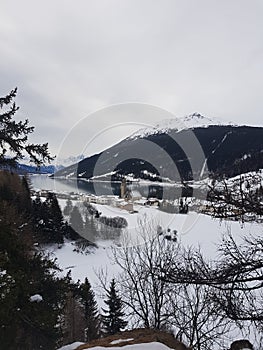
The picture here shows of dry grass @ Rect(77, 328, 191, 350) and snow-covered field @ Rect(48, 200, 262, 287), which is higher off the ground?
dry grass @ Rect(77, 328, 191, 350)

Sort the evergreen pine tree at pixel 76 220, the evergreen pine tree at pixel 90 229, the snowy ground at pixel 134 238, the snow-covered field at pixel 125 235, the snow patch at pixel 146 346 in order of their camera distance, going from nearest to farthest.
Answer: the snow patch at pixel 146 346 → the snowy ground at pixel 134 238 → the snow-covered field at pixel 125 235 → the evergreen pine tree at pixel 90 229 → the evergreen pine tree at pixel 76 220

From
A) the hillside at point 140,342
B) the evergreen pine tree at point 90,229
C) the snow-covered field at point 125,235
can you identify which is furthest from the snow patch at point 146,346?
the evergreen pine tree at point 90,229

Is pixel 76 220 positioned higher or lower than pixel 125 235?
lower

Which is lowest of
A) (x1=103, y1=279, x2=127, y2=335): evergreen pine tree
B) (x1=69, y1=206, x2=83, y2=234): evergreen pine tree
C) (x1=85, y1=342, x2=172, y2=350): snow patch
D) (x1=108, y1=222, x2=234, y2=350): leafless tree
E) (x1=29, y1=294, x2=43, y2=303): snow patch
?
(x1=103, y1=279, x2=127, y2=335): evergreen pine tree

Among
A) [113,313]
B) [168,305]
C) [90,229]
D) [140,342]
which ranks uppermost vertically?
[140,342]

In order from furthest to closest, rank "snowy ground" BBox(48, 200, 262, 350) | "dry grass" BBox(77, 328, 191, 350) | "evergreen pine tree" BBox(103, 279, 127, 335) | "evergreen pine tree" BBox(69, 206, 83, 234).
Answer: "evergreen pine tree" BBox(69, 206, 83, 234), "snowy ground" BBox(48, 200, 262, 350), "evergreen pine tree" BBox(103, 279, 127, 335), "dry grass" BBox(77, 328, 191, 350)

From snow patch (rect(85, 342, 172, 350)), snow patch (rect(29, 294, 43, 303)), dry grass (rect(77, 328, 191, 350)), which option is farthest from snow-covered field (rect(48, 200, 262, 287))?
snow patch (rect(85, 342, 172, 350))

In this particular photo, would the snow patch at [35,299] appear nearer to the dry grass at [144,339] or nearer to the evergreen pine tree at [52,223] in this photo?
the dry grass at [144,339]

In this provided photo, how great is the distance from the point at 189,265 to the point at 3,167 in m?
4.69

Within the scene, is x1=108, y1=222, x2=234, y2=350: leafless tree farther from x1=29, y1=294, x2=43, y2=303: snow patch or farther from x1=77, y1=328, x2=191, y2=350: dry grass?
x1=29, y1=294, x2=43, y2=303: snow patch

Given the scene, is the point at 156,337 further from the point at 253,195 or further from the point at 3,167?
the point at 3,167

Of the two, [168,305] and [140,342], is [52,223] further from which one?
[140,342]

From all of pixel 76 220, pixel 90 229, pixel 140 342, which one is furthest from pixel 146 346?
pixel 76 220

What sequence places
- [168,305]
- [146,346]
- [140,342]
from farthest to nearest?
[168,305]
[140,342]
[146,346]
